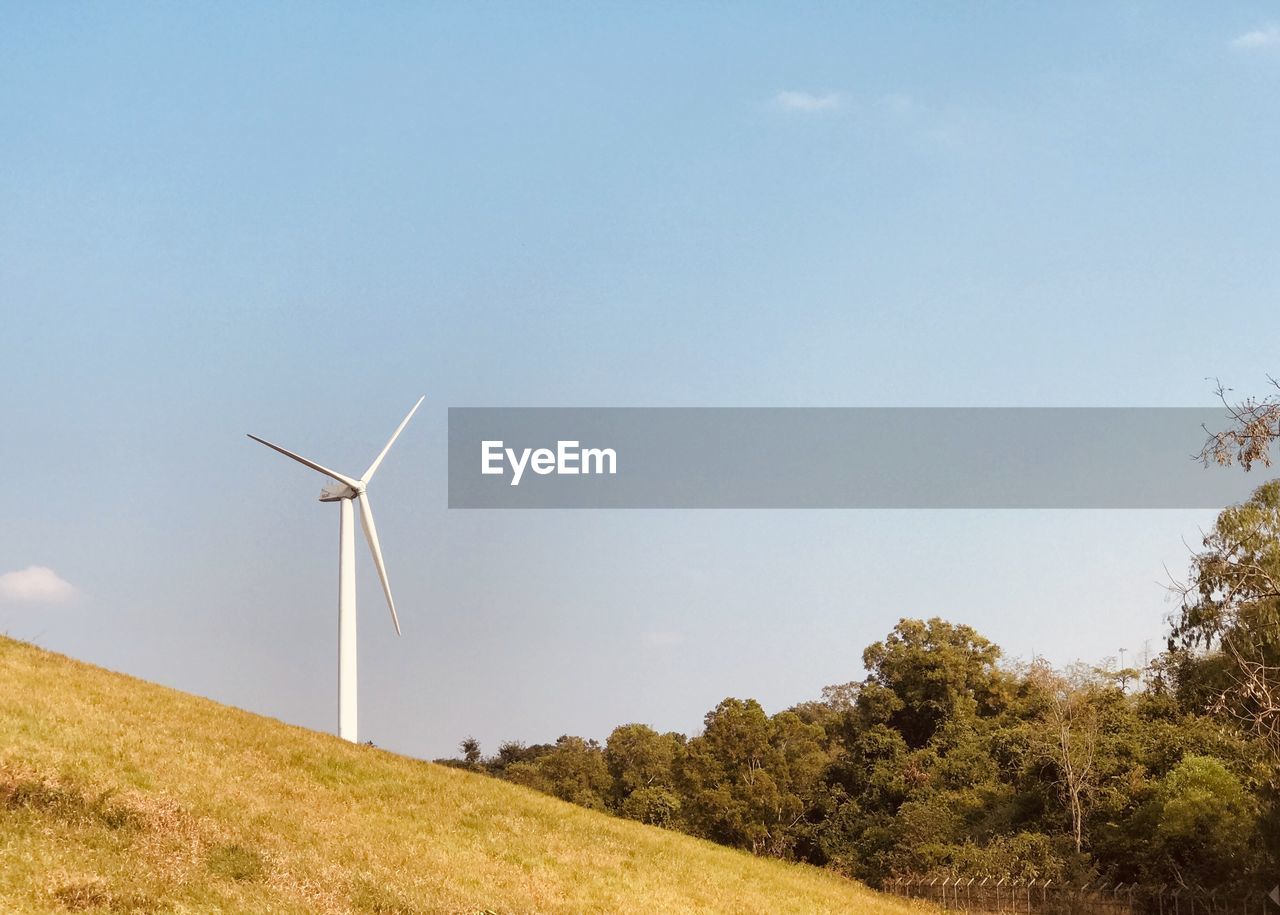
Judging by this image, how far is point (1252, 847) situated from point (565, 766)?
2826 inches

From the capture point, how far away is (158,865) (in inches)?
1022

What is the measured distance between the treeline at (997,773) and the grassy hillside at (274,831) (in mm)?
16896

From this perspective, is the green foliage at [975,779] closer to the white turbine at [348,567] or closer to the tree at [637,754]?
the tree at [637,754]

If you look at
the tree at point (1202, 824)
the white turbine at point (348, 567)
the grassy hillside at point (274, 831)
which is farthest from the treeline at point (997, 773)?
the white turbine at point (348, 567)

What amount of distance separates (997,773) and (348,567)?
4386 cm

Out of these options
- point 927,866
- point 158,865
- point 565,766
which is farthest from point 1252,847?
point 565,766

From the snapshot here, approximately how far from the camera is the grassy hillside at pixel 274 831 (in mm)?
25594

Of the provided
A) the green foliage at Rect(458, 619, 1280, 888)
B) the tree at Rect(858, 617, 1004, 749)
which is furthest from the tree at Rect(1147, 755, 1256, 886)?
the tree at Rect(858, 617, 1004, 749)

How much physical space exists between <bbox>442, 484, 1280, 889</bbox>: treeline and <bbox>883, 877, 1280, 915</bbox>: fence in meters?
1.19

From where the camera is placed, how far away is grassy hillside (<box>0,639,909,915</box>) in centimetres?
2559

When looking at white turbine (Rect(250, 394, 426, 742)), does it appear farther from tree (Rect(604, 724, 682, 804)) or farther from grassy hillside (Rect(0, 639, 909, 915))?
tree (Rect(604, 724, 682, 804))

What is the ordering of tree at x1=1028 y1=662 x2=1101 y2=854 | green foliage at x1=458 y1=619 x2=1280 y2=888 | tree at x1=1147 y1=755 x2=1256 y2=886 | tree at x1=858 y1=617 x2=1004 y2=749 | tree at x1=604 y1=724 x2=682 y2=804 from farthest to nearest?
tree at x1=604 y1=724 x2=682 y2=804, tree at x1=858 y1=617 x2=1004 y2=749, tree at x1=1028 y1=662 x2=1101 y2=854, green foliage at x1=458 y1=619 x2=1280 y2=888, tree at x1=1147 y1=755 x2=1256 y2=886

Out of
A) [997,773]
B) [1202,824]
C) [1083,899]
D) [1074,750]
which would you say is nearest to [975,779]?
[997,773]

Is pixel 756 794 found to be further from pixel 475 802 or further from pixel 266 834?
pixel 266 834
